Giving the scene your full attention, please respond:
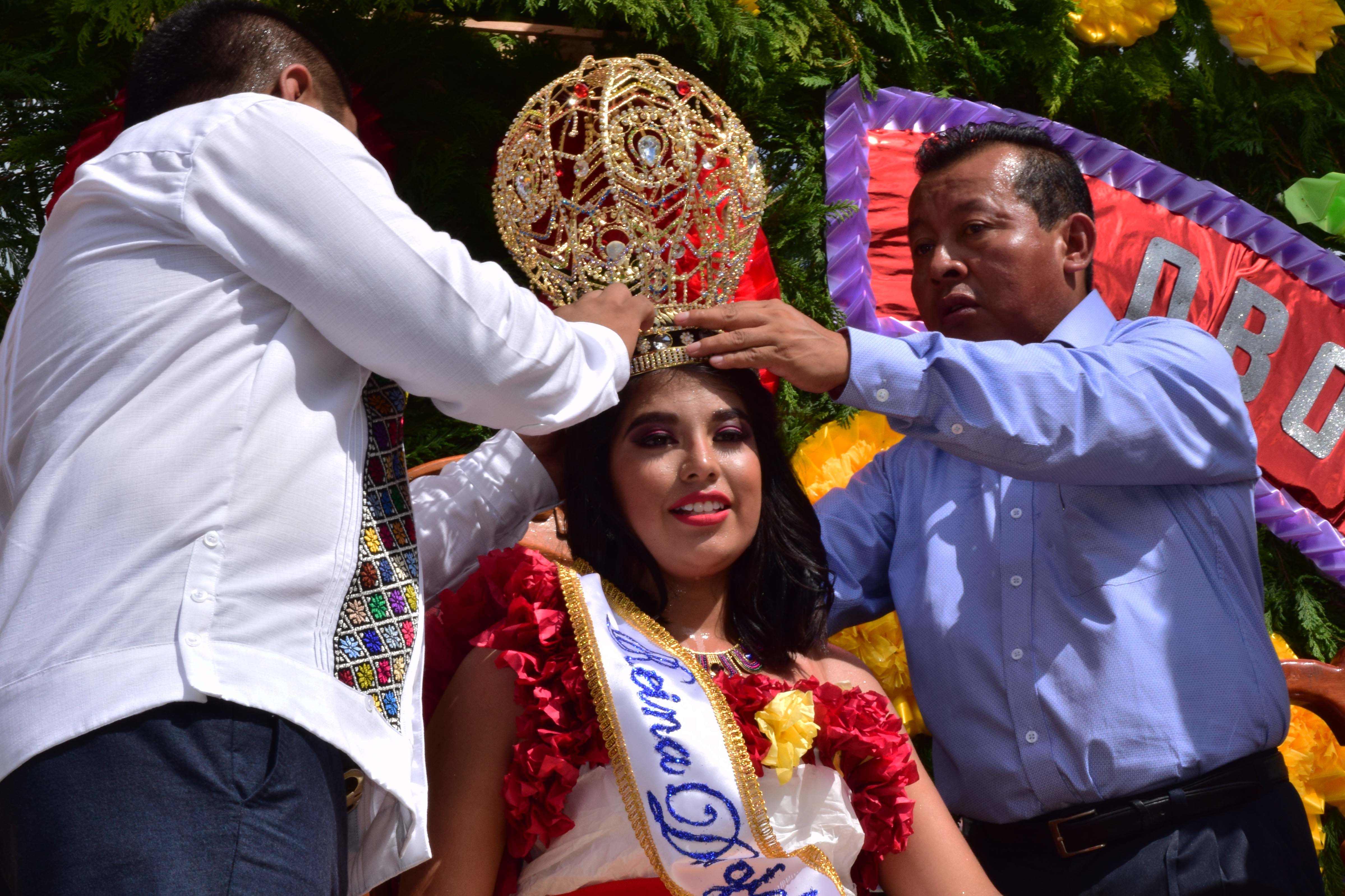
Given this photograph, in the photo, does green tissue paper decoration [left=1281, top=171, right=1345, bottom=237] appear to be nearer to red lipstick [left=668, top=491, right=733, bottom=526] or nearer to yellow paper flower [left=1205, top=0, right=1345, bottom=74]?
yellow paper flower [left=1205, top=0, right=1345, bottom=74]

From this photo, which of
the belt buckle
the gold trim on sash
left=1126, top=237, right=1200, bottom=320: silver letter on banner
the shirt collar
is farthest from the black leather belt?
left=1126, top=237, right=1200, bottom=320: silver letter on banner

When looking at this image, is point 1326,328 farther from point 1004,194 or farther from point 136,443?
point 136,443

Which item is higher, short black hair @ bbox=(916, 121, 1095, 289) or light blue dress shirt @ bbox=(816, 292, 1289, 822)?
short black hair @ bbox=(916, 121, 1095, 289)

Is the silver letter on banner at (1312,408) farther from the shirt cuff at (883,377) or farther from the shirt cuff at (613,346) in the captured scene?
the shirt cuff at (613,346)

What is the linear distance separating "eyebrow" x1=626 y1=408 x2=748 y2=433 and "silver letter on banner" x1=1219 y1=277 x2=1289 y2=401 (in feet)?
6.81

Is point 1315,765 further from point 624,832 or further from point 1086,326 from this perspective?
point 624,832

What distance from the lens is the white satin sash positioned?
2184 millimetres

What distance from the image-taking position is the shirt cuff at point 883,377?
249 centimetres

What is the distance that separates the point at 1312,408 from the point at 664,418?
2456 millimetres

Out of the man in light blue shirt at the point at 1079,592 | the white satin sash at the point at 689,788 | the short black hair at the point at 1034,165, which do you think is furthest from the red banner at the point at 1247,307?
the white satin sash at the point at 689,788

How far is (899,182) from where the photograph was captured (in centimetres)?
376

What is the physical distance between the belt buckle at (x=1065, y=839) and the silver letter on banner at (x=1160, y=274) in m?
1.77

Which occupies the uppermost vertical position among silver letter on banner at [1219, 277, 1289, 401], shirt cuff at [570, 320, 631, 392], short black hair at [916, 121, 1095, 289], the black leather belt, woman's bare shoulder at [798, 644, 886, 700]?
short black hair at [916, 121, 1095, 289]

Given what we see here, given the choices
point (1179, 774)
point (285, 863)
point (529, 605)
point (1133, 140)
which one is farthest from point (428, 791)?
point (1133, 140)
